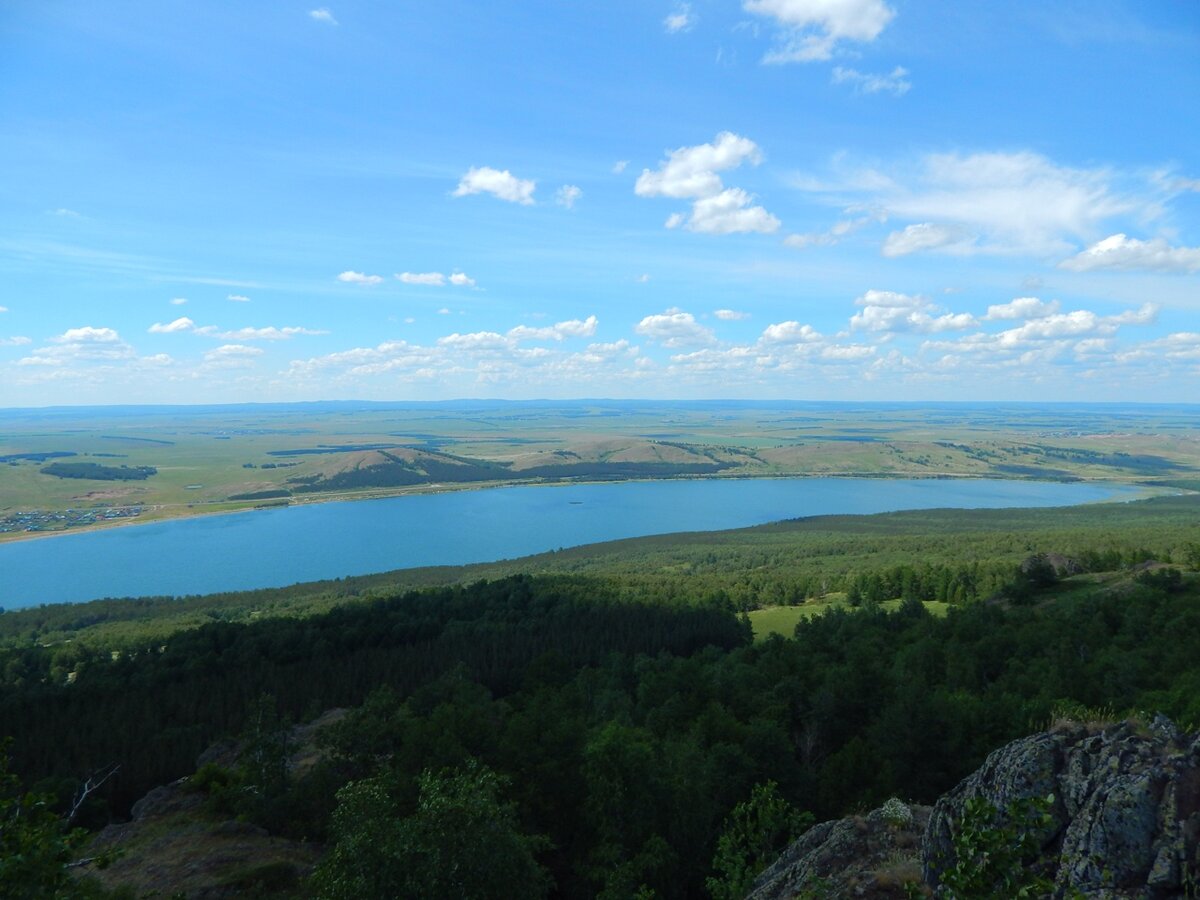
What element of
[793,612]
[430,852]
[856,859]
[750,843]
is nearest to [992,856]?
[856,859]

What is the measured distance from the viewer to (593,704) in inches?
1783

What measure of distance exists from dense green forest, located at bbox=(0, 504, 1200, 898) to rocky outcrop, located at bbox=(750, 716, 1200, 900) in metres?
6.09

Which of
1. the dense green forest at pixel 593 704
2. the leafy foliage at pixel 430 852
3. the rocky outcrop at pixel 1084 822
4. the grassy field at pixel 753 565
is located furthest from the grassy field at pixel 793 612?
the leafy foliage at pixel 430 852

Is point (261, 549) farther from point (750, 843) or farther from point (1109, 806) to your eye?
point (1109, 806)

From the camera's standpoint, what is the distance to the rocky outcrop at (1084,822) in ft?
29.8

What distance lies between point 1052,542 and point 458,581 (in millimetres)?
96103

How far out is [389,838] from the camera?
47.6 ft

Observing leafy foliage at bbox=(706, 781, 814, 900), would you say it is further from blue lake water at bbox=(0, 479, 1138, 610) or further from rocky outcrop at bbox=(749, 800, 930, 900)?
blue lake water at bbox=(0, 479, 1138, 610)

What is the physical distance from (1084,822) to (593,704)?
37.7 m

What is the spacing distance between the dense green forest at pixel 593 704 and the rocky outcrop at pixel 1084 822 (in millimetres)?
6091

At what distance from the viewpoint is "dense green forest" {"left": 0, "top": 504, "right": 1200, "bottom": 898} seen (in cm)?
2395

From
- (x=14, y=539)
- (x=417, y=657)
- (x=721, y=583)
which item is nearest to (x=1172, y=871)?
(x=417, y=657)

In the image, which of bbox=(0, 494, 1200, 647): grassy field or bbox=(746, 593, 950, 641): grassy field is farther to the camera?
bbox=(0, 494, 1200, 647): grassy field

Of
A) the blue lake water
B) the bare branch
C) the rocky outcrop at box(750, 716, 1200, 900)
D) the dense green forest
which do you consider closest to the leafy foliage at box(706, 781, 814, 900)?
the dense green forest
